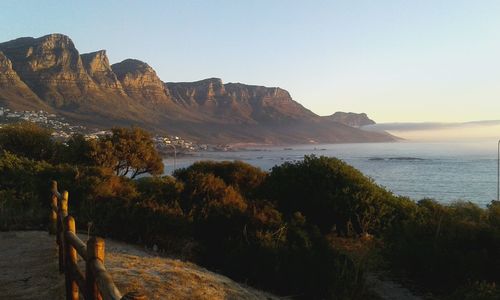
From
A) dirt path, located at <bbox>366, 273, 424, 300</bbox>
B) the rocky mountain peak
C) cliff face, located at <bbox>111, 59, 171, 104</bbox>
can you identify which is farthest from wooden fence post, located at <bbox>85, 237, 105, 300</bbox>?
cliff face, located at <bbox>111, 59, 171, 104</bbox>

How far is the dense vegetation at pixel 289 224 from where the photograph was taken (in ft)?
34.9

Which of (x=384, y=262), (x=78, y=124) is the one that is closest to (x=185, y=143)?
(x=78, y=124)

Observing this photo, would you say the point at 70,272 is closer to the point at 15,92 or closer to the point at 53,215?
the point at 53,215

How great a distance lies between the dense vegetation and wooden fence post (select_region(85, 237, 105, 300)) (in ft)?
20.5

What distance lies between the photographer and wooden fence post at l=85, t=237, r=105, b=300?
4.27m

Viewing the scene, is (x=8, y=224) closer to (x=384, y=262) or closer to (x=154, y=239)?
(x=154, y=239)

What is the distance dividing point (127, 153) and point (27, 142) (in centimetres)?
771

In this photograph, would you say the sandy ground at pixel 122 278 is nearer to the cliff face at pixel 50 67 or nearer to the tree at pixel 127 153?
the tree at pixel 127 153

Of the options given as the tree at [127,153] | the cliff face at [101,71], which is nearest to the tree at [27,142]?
the tree at [127,153]

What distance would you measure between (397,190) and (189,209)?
5229 cm

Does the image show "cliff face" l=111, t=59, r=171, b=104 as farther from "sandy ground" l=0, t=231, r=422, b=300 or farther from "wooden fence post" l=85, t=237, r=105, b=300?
"wooden fence post" l=85, t=237, r=105, b=300

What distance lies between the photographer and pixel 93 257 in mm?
4281

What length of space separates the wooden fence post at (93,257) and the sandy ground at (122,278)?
199 cm

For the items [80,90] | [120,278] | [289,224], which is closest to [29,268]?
[120,278]
